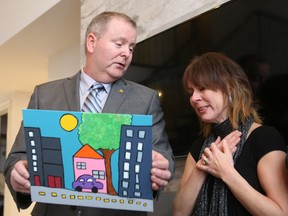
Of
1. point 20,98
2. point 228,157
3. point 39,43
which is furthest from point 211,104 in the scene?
point 20,98

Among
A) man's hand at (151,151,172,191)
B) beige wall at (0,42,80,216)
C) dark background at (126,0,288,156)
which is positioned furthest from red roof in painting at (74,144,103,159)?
beige wall at (0,42,80,216)

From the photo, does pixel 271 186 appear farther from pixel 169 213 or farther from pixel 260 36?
pixel 169 213

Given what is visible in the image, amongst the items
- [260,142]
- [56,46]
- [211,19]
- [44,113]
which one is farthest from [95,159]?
[56,46]

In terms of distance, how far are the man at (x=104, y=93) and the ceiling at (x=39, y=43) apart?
239cm

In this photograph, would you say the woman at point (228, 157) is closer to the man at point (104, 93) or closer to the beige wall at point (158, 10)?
the man at point (104, 93)

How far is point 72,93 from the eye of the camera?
1.47 metres

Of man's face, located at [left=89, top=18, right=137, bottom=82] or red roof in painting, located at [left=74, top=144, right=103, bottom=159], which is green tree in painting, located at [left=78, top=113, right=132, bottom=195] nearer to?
red roof in painting, located at [left=74, top=144, right=103, bottom=159]

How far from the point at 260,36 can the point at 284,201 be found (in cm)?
81

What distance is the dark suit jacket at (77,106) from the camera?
1.36 m

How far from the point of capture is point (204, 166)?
54.6 inches

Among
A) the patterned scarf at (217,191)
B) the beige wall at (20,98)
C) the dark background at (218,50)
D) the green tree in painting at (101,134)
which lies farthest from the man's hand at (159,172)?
the beige wall at (20,98)

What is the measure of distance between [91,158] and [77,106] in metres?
0.31

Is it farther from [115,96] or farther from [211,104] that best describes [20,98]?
[211,104]

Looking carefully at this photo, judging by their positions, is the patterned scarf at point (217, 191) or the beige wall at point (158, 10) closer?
the patterned scarf at point (217, 191)
